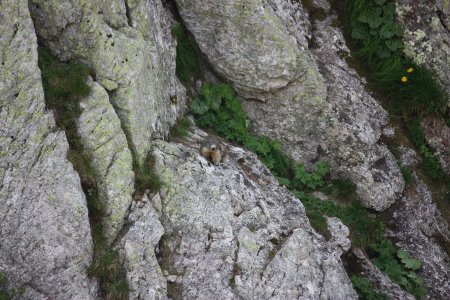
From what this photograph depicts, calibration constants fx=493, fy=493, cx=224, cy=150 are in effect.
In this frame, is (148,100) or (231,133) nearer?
(148,100)

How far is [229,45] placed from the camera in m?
11.5

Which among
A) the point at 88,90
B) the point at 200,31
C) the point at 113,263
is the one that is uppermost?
the point at 200,31

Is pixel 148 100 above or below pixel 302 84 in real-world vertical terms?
below

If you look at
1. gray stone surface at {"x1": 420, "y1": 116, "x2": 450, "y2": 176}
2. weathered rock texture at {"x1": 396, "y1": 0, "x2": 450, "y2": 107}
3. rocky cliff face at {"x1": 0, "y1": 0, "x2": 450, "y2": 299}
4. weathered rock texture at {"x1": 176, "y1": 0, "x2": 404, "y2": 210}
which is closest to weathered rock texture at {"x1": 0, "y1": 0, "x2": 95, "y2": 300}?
rocky cliff face at {"x1": 0, "y1": 0, "x2": 450, "y2": 299}

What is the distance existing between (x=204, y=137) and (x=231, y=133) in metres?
1.03

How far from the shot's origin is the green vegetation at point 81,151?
7.61 metres

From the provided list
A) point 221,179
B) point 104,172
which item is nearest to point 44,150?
point 104,172

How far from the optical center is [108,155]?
8.21 metres

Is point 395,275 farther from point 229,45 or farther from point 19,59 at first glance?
point 19,59

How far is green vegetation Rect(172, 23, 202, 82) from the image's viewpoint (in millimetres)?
11570

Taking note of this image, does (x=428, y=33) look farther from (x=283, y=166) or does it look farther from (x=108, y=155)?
(x=108, y=155)

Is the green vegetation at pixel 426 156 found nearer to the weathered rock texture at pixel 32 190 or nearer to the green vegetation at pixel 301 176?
the green vegetation at pixel 301 176

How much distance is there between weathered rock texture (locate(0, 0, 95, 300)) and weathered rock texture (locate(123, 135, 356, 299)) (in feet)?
2.94

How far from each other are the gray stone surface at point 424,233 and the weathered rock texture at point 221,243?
2.45 metres
